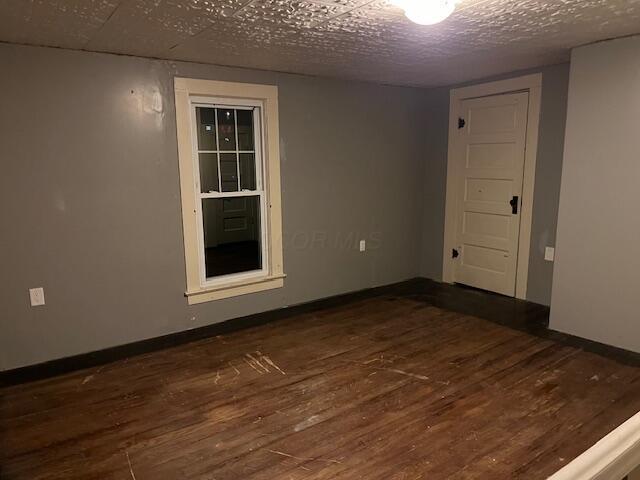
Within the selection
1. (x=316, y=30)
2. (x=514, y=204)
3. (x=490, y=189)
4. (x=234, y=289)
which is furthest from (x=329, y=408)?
(x=490, y=189)

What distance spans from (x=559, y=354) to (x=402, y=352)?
111 centimetres

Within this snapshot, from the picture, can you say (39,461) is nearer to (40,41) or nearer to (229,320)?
(229,320)

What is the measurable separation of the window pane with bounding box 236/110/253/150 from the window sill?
122 centimetres

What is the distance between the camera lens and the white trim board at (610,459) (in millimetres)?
666

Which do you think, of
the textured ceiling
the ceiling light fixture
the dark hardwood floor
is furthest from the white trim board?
the textured ceiling

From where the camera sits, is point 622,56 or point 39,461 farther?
point 622,56

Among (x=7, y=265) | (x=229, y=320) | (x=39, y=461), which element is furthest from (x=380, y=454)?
(x=7, y=265)

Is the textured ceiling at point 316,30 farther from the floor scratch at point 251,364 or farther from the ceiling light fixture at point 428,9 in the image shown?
the floor scratch at point 251,364

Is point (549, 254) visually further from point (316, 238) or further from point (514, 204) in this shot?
point (316, 238)

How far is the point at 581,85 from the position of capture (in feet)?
10.8

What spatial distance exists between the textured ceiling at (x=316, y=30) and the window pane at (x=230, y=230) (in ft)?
9.27

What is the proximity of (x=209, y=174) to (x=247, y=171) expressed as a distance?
0.35 meters

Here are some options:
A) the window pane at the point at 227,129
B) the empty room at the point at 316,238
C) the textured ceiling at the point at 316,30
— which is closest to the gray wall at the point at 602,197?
the empty room at the point at 316,238

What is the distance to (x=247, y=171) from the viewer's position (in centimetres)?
420
